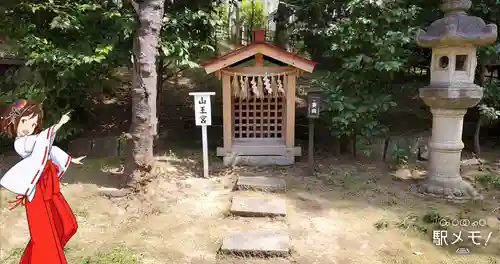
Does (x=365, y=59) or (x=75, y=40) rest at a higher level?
(x=75, y=40)

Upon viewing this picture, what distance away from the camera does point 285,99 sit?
8367 mm

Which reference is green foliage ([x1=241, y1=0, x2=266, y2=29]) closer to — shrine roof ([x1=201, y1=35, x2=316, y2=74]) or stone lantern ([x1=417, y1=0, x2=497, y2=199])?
shrine roof ([x1=201, y1=35, x2=316, y2=74])

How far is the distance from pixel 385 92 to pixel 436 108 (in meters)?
2.10

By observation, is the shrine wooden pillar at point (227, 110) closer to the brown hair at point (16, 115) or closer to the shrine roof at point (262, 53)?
the shrine roof at point (262, 53)

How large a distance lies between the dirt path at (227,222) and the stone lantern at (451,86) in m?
0.55

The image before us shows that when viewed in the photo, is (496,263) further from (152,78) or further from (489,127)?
(489,127)

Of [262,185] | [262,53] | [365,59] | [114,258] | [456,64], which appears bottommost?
[114,258]

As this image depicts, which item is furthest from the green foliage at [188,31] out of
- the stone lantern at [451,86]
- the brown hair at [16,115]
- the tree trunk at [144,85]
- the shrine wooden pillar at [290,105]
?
the brown hair at [16,115]

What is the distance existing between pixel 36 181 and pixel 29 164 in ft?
0.45

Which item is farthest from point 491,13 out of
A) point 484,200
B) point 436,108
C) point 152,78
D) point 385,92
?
point 152,78

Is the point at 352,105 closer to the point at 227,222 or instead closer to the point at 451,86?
the point at 451,86

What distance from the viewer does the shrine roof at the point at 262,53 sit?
767cm

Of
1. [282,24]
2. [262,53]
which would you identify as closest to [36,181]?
[262,53]

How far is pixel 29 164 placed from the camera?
2.77 meters
